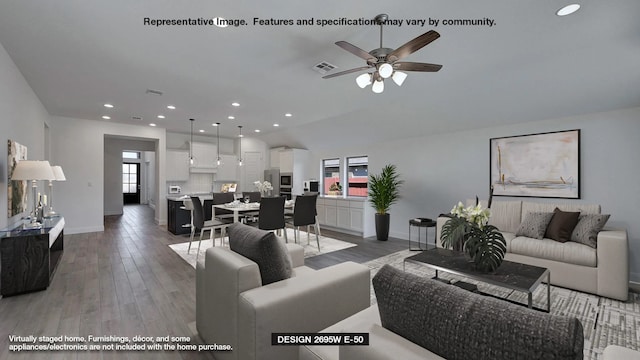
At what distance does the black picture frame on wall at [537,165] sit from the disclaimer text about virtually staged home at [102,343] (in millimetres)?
4920

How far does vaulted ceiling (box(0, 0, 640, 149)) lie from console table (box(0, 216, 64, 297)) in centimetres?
200

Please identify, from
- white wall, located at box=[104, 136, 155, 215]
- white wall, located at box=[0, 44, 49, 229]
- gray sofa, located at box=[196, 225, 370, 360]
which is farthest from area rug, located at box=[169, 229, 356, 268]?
white wall, located at box=[104, 136, 155, 215]

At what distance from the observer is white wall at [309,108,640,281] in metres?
3.57

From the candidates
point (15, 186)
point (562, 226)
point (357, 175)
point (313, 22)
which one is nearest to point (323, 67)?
point (313, 22)

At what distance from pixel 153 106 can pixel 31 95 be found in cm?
160

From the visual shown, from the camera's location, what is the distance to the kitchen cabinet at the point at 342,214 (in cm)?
610

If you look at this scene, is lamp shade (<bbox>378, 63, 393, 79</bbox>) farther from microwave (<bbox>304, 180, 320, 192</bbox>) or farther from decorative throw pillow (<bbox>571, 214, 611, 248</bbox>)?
microwave (<bbox>304, 180, 320, 192</bbox>)

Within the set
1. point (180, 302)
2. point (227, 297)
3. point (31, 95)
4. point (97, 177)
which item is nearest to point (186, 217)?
point (97, 177)

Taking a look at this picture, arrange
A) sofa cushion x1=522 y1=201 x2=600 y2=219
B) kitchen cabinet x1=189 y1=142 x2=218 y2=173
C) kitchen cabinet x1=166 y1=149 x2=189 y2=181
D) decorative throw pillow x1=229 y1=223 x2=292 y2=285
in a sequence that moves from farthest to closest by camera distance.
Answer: kitchen cabinet x1=189 y1=142 x2=218 y2=173 < kitchen cabinet x1=166 y1=149 x2=189 y2=181 < sofa cushion x1=522 y1=201 x2=600 y2=219 < decorative throw pillow x1=229 y1=223 x2=292 y2=285

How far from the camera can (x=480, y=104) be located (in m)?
4.27

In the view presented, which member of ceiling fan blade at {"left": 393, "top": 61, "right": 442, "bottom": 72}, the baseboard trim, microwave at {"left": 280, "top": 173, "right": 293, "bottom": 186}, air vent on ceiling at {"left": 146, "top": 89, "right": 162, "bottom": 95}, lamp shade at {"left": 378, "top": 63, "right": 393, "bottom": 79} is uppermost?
air vent on ceiling at {"left": 146, "top": 89, "right": 162, "bottom": 95}

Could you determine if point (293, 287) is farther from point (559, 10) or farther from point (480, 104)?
point (480, 104)

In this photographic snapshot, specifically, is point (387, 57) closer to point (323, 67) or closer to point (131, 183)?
point (323, 67)

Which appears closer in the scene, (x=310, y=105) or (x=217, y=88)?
(x=217, y=88)
